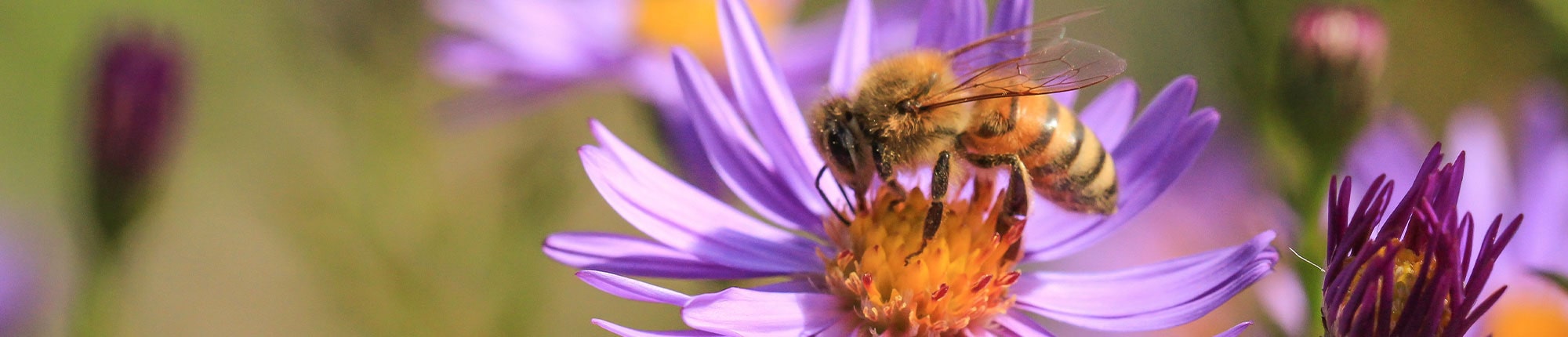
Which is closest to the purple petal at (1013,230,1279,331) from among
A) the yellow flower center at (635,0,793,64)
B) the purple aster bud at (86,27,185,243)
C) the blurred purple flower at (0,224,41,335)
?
the purple aster bud at (86,27,185,243)

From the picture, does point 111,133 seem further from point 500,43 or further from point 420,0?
point 500,43

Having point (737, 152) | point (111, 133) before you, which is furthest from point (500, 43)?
point (737, 152)

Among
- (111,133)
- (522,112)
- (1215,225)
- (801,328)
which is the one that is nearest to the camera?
→ (801,328)

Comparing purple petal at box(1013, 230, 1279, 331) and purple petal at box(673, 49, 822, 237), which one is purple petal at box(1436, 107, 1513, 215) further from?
purple petal at box(673, 49, 822, 237)

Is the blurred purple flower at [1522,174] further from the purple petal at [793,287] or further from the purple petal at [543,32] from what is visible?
the purple petal at [543,32]

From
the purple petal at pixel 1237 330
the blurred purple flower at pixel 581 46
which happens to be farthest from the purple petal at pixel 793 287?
the blurred purple flower at pixel 581 46

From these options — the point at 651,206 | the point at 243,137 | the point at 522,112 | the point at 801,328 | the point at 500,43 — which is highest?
the point at 243,137

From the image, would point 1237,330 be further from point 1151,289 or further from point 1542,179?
point 1542,179
